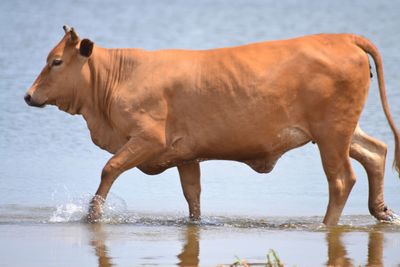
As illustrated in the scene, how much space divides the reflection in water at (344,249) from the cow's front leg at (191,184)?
1875mm

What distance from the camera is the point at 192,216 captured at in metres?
13.5

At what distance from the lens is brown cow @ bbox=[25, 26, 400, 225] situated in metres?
12.7

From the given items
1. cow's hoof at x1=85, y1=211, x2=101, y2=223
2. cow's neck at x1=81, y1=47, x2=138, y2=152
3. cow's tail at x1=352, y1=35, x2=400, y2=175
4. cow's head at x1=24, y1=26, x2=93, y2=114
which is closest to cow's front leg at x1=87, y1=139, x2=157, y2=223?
cow's hoof at x1=85, y1=211, x2=101, y2=223

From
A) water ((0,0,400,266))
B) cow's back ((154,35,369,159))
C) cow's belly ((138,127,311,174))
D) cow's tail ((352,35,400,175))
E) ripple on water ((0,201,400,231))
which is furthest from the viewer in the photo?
cow's tail ((352,35,400,175))

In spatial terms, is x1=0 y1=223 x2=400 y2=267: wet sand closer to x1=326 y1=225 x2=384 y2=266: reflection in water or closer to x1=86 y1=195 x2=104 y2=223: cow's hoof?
x1=326 y1=225 x2=384 y2=266: reflection in water

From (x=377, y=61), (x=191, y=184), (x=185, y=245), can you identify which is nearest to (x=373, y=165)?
(x=377, y=61)

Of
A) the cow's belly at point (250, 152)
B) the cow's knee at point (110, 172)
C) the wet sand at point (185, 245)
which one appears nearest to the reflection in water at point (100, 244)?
the wet sand at point (185, 245)

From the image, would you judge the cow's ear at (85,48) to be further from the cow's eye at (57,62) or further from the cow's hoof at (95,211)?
the cow's hoof at (95,211)

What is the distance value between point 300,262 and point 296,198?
5.19 meters

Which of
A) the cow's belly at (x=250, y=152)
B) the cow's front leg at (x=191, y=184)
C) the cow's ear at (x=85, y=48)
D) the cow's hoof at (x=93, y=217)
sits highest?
the cow's ear at (x=85, y=48)

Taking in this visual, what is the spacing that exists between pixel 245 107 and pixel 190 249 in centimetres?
258

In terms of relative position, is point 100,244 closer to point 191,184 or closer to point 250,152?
point 250,152

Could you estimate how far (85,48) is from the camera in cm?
1351

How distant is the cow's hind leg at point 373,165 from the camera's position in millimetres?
13383
